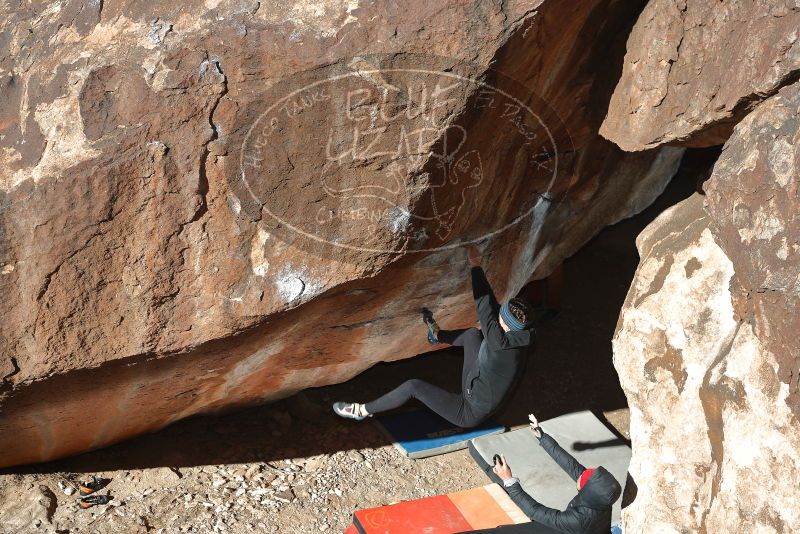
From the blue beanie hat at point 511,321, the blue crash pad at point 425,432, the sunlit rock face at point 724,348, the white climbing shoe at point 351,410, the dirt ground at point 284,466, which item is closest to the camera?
the sunlit rock face at point 724,348

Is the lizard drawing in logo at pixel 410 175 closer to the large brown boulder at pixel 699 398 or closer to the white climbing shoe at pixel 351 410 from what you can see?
the large brown boulder at pixel 699 398

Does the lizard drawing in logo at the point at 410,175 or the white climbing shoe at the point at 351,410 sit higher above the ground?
the lizard drawing in logo at the point at 410,175

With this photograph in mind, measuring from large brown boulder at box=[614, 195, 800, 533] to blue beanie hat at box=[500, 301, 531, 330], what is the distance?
1.19 ft

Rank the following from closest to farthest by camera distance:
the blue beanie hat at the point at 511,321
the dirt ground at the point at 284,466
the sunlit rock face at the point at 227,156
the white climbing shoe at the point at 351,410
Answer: the sunlit rock face at the point at 227,156, the blue beanie hat at the point at 511,321, the dirt ground at the point at 284,466, the white climbing shoe at the point at 351,410

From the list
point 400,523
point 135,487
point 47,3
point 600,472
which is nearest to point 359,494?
point 400,523

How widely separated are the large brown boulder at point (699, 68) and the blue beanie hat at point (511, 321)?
0.75 metres

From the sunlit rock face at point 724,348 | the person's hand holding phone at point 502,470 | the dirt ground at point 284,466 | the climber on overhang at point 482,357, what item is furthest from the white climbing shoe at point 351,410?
the sunlit rock face at point 724,348

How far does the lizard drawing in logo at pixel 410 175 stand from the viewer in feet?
8.32

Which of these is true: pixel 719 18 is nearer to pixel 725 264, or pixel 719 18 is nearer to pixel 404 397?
pixel 725 264

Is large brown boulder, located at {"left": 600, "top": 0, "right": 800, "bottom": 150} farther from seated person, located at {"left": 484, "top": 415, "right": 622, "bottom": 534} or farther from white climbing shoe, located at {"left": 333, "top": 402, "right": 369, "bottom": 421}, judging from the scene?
white climbing shoe, located at {"left": 333, "top": 402, "right": 369, "bottom": 421}

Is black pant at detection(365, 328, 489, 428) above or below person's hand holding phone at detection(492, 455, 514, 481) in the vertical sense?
above

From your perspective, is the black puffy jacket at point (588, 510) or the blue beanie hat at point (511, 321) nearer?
the black puffy jacket at point (588, 510)

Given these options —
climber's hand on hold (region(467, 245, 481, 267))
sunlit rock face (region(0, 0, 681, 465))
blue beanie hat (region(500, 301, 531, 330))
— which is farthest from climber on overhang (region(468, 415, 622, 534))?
sunlit rock face (region(0, 0, 681, 465))

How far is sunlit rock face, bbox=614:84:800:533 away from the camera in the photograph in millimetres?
1985
